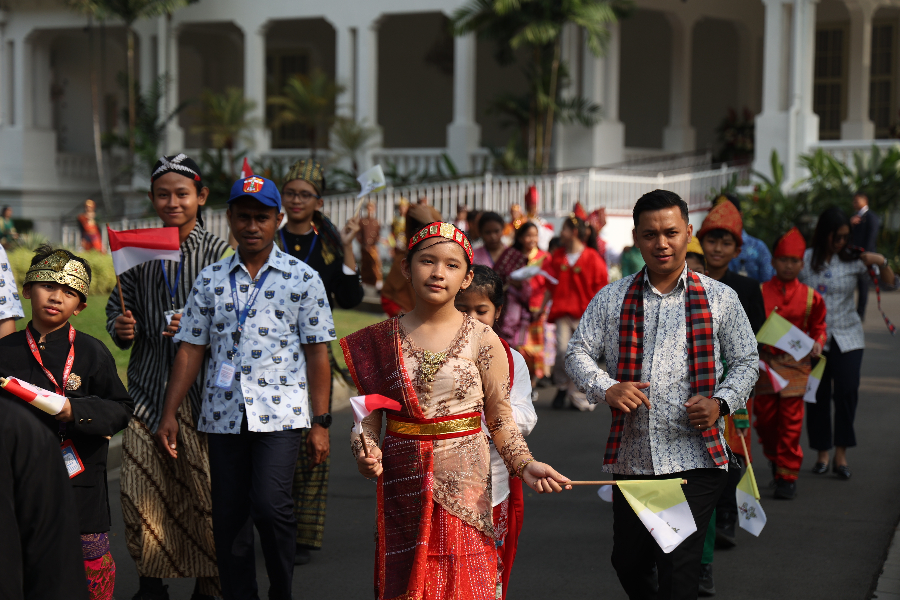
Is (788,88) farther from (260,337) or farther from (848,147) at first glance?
(260,337)

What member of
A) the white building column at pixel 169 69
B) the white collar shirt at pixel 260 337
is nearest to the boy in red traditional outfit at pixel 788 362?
the white collar shirt at pixel 260 337

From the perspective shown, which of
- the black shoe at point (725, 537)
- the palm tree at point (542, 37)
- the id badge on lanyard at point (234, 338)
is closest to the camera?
the id badge on lanyard at point (234, 338)

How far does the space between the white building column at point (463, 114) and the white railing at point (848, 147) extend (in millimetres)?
6909

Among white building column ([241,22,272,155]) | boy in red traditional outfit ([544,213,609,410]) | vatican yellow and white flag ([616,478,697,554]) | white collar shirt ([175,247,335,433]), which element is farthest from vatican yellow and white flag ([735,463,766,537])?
white building column ([241,22,272,155])

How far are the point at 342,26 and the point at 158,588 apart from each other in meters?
20.6

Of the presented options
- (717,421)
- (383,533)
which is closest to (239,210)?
(383,533)

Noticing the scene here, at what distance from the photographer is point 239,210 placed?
455 cm

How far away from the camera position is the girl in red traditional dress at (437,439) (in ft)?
12.1

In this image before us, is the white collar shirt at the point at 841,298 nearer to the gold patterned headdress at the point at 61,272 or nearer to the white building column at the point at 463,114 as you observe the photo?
the gold patterned headdress at the point at 61,272

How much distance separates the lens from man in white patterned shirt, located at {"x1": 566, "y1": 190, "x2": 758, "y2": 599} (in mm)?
4062

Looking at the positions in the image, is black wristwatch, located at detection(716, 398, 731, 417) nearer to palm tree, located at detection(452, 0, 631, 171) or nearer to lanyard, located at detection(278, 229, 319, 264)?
lanyard, located at detection(278, 229, 319, 264)

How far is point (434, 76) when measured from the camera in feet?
92.5

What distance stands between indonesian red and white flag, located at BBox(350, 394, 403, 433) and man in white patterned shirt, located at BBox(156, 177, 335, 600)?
3.06 feet

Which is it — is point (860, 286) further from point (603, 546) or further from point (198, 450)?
point (198, 450)
